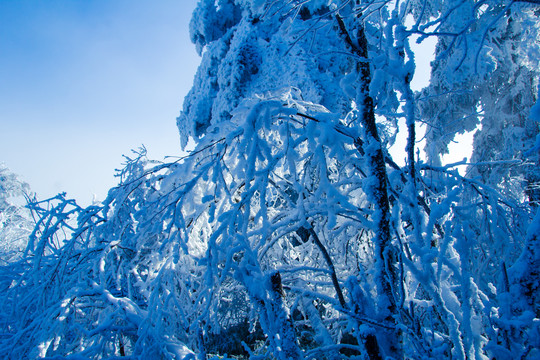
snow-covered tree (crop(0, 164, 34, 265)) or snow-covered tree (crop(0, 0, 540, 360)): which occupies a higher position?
snow-covered tree (crop(0, 164, 34, 265))

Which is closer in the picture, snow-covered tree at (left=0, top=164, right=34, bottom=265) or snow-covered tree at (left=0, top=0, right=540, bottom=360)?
snow-covered tree at (left=0, top=0, right=540, bottom=360)

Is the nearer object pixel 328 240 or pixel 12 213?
pixel 328 240

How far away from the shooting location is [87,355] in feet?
7.68

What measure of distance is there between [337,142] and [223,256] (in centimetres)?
113

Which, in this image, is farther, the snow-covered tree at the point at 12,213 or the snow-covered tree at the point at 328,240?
the snow-covered tree at the point at 12,213

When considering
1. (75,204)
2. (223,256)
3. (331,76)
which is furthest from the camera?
(331,76)

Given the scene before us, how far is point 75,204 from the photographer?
129 inches

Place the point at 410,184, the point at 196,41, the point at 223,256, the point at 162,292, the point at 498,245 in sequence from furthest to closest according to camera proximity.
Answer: the point at 196,41 < the point at 162,292 < the point at 498,245 < the point at 223,256 < the point at 410,184

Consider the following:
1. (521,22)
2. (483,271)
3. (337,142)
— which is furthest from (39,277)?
(521,22)

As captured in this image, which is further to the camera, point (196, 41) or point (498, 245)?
point (196, 41)

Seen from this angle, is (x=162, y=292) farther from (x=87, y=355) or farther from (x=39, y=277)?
(x=39, y=277)

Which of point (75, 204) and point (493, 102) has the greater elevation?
point (493, 102)

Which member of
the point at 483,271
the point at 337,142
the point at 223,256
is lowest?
the point at 223,256

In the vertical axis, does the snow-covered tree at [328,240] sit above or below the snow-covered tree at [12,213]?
below
